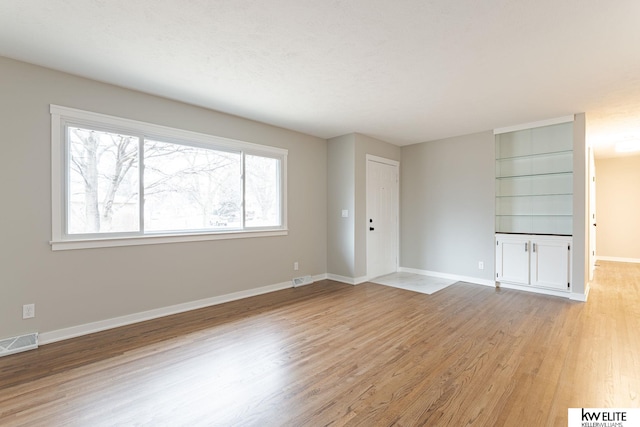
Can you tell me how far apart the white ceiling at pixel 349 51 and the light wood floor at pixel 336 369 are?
261 centimetres

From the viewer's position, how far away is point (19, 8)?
203 cm

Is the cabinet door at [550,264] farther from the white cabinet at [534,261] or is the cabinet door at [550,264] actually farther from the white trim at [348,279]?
the white trim at [348,279]

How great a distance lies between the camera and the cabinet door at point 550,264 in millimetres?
4316

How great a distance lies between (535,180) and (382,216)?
2.54 m

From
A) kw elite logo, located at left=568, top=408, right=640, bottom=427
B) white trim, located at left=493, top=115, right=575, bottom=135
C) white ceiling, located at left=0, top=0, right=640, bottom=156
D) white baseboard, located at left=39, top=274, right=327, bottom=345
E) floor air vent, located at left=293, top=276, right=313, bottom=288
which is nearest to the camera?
kw elite logo, located at left=568, top=408, right=640, bottom=427

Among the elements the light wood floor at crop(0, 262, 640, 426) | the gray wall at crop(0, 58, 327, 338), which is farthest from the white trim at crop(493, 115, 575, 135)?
the gray wall at crop(0, 58, 327, 338)

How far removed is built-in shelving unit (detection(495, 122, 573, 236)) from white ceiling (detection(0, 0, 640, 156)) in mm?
662

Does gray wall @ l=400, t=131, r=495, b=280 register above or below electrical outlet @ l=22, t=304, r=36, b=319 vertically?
above

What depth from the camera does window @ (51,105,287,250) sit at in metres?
3.01

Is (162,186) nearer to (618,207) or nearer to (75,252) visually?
(75,252)

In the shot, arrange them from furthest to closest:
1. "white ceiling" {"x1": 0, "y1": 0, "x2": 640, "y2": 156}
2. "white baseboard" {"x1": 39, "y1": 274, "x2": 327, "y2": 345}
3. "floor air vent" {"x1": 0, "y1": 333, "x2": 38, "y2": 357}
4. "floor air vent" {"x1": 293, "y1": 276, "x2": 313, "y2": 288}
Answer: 1. "floor air vent" {"x1": 293, "y1": 276, "x2": 313, "y2": 288}
2. "white baseboard" {"x1": 39, "y1": 274, "x2": 327, "y2": 345}
3. "floor air vent" {"x1": 0, "y1": 333, "x2": 38, "y2": 357}
4. "white ceiling" {"x1": 0, "y1": 0, "x2": 640, "y2": 156}

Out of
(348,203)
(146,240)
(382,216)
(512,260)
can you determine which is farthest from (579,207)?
(146,240)

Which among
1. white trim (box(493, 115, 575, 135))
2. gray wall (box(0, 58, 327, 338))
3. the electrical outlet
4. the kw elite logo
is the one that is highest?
white trim (box(493, 115, 575, 135))

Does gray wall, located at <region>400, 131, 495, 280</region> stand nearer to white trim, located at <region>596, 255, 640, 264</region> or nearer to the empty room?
the empty room
